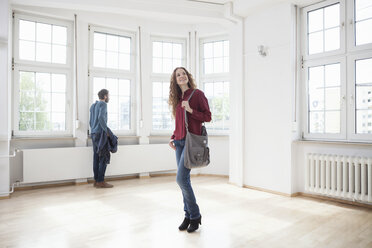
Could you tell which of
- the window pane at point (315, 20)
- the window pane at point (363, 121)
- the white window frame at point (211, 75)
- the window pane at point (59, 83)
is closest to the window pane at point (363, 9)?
the window pane at point (315, 20)

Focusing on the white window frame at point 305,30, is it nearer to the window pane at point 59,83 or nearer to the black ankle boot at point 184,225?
the black ankle boot at point 184,225

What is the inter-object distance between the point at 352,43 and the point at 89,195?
4.01 m

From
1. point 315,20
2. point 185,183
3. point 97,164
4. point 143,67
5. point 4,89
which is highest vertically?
point 315,20

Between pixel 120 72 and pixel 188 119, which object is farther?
pixel 120 72

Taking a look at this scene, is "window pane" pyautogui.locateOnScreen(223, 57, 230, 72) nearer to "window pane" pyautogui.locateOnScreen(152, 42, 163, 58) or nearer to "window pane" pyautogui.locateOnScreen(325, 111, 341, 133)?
"window pane" pyautogui.locateOnScreen(152, 42, 163, 58)

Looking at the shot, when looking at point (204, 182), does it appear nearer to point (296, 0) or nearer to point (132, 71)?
point (132, 71)

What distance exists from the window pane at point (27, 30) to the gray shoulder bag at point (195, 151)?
3532mm

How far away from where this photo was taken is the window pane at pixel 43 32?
473cm

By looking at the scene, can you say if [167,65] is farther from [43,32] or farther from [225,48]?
[43,32]

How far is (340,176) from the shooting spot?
3.61 m

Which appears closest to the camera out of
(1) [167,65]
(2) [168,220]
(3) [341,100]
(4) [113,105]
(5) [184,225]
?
(5) [184,225]

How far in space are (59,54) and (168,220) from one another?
3466mm

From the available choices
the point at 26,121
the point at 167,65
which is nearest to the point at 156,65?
the point at 167,65

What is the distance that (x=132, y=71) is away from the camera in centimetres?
554
